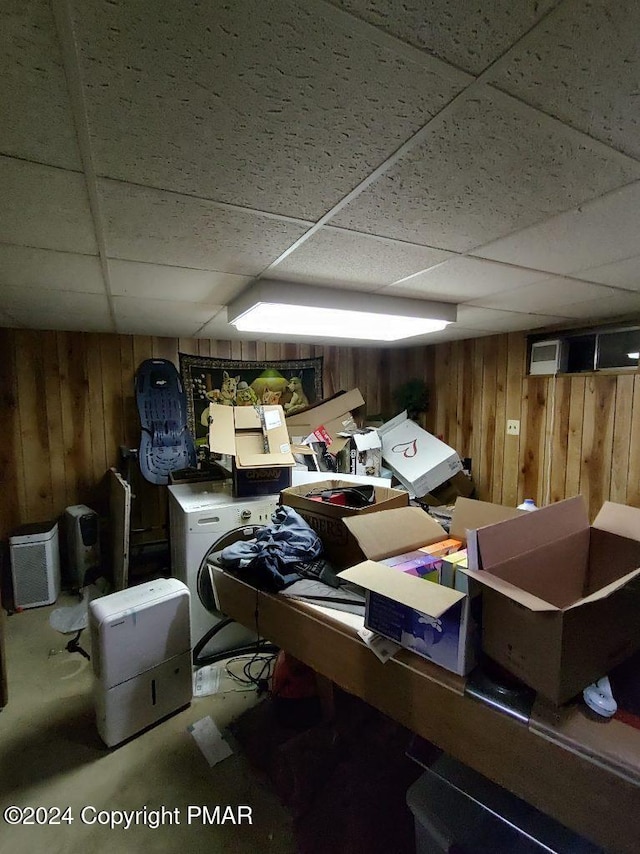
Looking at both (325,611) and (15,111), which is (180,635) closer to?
(325,611)

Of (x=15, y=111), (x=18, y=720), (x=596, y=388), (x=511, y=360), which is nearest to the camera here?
(x=15, y=111)

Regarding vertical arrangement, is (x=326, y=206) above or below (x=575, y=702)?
above

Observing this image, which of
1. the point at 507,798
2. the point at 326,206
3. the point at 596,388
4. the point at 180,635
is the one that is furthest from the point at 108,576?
the point at 596,388

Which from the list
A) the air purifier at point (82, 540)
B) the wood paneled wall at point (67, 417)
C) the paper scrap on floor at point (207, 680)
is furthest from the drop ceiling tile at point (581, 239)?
the air purifier at point (82, 540)

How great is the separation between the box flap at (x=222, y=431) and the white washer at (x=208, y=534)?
1.08ft

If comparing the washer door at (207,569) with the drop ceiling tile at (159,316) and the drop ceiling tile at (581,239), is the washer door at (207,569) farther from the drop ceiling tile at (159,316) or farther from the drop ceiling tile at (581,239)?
the drop ceiling tile at (581,239)

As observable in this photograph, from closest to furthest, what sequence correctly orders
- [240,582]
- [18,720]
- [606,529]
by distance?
[606,529]
[240,582]
[18,720]

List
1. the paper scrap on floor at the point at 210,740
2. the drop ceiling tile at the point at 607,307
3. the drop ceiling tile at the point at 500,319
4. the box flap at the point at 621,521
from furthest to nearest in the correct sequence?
the drop ceiling tile at the point at 500,319 < the drop ceiling tile at the point at 607,307 < the paper scrap on floor at the point at 210,740 < the box flap at the point at 621,521

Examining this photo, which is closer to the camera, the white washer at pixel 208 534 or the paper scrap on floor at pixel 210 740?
the paper scrap on floor at pixel 210 740

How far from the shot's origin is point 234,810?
1.51 m

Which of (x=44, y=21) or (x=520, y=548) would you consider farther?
(x=520, y=548)

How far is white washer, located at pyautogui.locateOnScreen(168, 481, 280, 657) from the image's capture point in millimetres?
2338

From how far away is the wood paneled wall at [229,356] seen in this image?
2836 millimetres

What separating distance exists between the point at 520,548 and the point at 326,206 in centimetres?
110
